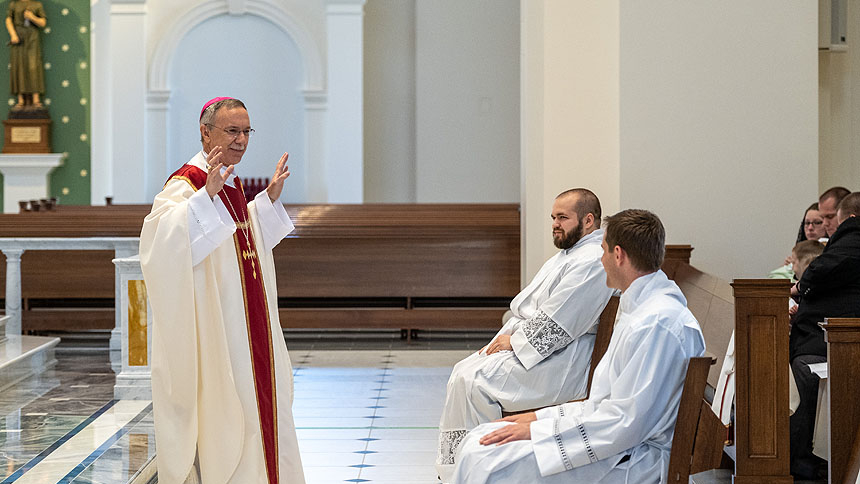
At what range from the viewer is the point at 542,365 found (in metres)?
4.39

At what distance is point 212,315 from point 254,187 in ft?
33.7

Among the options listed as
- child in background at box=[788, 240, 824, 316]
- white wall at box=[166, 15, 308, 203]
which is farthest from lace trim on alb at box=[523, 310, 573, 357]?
white wall at box=[166, 15, 308, 203]

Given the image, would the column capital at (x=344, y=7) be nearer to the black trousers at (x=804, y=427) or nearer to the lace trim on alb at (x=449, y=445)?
the lace trim on alb at (x=449, y=445)

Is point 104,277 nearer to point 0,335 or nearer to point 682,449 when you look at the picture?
point 0,335

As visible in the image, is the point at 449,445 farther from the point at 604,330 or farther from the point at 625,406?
the point at 625,406

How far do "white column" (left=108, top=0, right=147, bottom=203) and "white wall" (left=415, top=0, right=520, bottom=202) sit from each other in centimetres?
384

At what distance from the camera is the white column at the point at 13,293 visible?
280 inches

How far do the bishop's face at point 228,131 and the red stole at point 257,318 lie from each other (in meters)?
0.16

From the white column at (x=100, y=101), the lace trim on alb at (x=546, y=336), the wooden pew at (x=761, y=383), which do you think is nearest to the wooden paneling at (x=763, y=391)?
the wooden pew at (x=761, y=383)

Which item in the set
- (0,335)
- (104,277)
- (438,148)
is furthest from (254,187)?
(0,335)

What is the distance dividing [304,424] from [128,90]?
31.3 ft

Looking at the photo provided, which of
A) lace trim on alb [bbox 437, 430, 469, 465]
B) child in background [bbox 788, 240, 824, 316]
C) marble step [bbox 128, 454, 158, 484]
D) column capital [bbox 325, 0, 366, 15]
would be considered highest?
column capital [bbox 325, 0, 366, 15]

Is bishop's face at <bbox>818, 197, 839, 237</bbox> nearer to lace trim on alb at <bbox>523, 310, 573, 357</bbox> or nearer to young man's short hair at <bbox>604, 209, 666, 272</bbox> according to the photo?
lace trim on alb at <bbox>523, 310, 573, 357</bbox>

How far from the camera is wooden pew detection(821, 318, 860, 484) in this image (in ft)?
9.69
